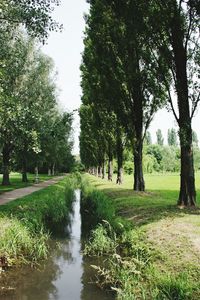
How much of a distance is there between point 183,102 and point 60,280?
Answer: 936 centimetres

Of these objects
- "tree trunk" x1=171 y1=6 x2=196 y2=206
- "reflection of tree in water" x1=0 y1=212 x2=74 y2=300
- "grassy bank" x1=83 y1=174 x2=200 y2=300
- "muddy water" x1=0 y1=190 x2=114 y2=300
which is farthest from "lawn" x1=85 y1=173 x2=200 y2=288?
"reflection of tree in water" x1=0 y1=212 x2=74 y2=300

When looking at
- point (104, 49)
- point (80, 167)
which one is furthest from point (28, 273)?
point (80, 167)

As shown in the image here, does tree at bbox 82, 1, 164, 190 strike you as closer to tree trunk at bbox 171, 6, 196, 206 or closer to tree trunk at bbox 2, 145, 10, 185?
tree trunk at bbox 171, 6, 196, 206

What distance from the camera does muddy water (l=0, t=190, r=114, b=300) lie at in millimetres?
9078

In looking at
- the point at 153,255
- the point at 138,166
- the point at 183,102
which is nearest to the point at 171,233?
the point at 153,255

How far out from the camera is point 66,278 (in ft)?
34.5

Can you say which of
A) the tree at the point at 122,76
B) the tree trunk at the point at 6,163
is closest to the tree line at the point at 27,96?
the tree trunk at the point at 6,163

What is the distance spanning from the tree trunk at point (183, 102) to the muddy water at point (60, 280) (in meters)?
5.46

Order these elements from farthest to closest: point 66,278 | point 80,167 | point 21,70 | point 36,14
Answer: point 80,167 → point 21,70 → point 36,14 → point 66,278

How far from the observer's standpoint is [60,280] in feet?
33.9

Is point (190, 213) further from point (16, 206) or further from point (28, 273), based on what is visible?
point (16, 206)

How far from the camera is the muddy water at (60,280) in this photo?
9.08 meters

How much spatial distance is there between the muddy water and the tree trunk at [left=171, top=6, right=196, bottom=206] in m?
5.46

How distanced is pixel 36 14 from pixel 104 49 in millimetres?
11042
